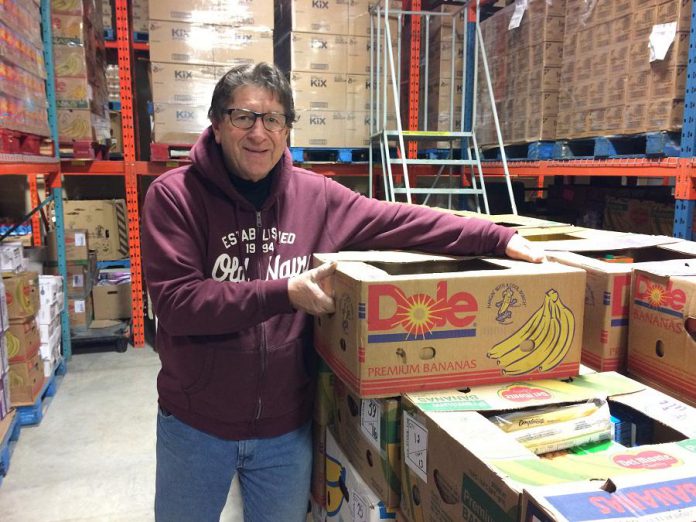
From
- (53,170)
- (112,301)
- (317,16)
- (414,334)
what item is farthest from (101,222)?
(414,334)

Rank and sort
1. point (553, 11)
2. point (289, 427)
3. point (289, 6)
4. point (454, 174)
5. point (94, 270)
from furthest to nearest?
point (454, 174), point (94, 270), point (289, 6), point (553, 11), point (289, 427)

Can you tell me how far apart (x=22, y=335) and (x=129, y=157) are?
221 cm

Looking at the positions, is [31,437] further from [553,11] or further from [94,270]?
[553,11]

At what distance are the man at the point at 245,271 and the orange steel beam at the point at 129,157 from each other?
3.84 meters

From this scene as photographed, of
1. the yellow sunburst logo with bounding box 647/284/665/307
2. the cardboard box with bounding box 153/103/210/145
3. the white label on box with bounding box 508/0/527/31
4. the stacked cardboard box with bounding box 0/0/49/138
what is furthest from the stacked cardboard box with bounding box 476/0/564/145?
the stacked cardboard box with bounding box 0/0/49/138

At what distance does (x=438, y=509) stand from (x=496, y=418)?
23 centimetres

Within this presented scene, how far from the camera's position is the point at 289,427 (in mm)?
1718

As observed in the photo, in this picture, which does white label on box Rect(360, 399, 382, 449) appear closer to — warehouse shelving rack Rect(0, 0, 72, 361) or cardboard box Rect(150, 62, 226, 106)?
warehouse shelving rack Rect(0, 0, 72, 361)

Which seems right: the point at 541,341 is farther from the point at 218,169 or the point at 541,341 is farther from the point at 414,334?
the point at 218,169

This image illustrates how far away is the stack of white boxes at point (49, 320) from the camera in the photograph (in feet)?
13.3

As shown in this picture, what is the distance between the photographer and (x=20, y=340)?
3.52 m

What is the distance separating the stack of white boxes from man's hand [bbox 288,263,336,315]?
3.29 meters

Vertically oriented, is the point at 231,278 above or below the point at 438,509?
above

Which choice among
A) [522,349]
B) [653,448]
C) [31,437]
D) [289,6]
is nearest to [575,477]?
[653,448]
